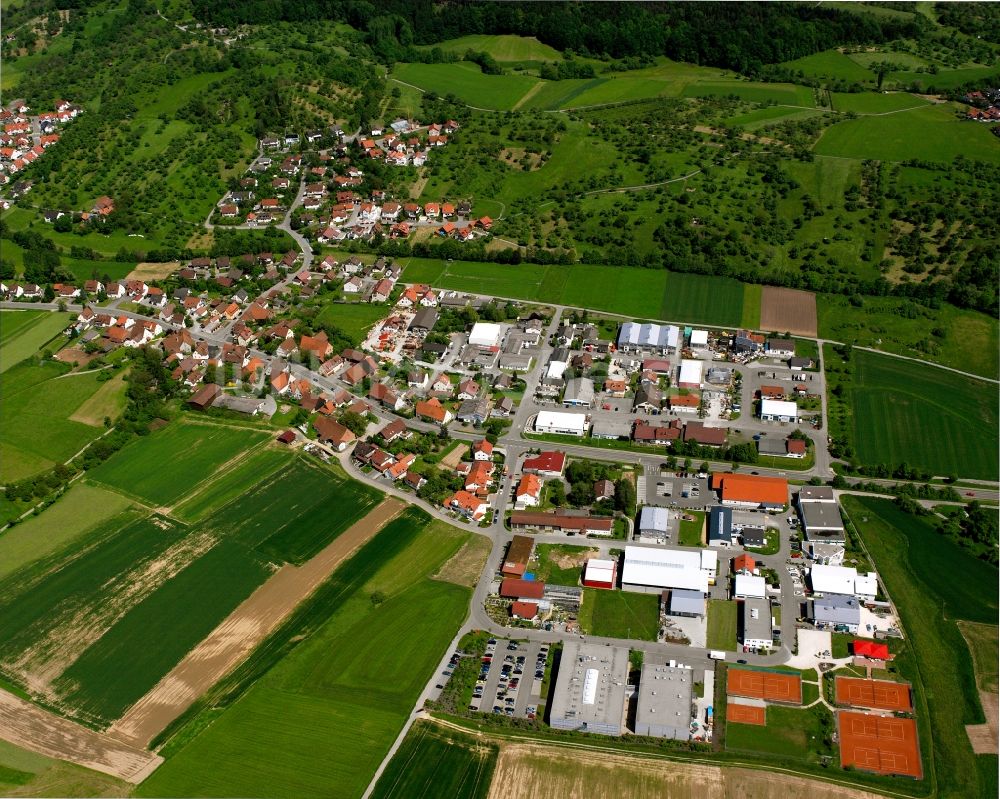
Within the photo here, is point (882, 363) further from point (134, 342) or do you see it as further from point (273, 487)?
point (134, 342)

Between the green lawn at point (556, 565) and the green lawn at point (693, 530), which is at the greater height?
the green lawn at point (693, 530)

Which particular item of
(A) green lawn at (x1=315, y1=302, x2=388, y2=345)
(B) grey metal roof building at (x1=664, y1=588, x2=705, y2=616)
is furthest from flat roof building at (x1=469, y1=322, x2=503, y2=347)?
(B) grey metal roof building at (x1=664, y1=588, x2=705, y2=616)

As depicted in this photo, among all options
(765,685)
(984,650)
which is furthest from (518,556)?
(984,650)

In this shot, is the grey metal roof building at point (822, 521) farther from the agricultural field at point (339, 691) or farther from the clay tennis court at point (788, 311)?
the clay tennis court at point (788, 311)

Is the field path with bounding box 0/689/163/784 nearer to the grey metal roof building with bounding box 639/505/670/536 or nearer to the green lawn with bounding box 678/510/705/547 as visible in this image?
the grey metal roof building with bounding box 639/505/670/536

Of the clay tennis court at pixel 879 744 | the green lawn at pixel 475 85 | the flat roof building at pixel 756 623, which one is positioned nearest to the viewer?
the clay tennis court at pixel 879 744

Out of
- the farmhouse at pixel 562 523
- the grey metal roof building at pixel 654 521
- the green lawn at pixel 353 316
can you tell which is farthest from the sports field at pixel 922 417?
the green lawn at pixel 353 316

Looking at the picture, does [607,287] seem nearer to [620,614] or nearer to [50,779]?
[620,614]

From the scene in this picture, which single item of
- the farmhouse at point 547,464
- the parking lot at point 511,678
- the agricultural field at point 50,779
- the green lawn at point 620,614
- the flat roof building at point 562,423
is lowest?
the agricultural field at point 50,779
